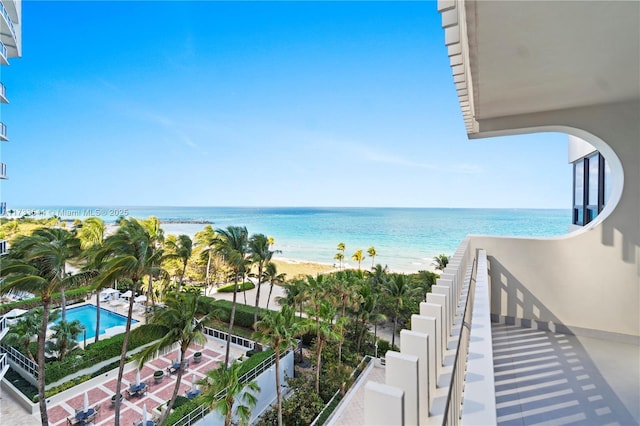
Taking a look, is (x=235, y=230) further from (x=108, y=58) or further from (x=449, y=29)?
(x=108, y=58)

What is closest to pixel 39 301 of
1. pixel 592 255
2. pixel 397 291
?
pixel 397 291

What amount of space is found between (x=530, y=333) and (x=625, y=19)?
4.32 metres

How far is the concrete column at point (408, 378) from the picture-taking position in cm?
82

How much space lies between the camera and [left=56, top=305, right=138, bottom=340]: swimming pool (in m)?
16.2

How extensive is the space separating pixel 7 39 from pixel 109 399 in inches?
612

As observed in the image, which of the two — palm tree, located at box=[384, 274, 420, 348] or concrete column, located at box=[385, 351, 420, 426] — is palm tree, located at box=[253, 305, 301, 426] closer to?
palm tree, located at box=[384, 274, 420, 348]

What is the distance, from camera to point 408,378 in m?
0.83

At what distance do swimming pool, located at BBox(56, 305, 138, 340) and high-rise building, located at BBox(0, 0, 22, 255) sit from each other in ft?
24.1

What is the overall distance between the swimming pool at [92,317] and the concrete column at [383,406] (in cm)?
1895

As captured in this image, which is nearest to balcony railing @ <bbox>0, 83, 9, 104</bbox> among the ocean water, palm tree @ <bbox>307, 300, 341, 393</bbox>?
palm tree @ <bbox>307, 300, 341, 393</bbox>

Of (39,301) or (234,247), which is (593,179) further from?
(39,301)

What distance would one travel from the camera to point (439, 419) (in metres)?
1.02

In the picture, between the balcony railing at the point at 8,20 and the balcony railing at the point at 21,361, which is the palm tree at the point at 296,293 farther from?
the balcony railing at the point at 8,20

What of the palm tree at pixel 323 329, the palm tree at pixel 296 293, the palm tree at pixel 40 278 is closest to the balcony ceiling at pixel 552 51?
the palm tree at pixel 323 329
